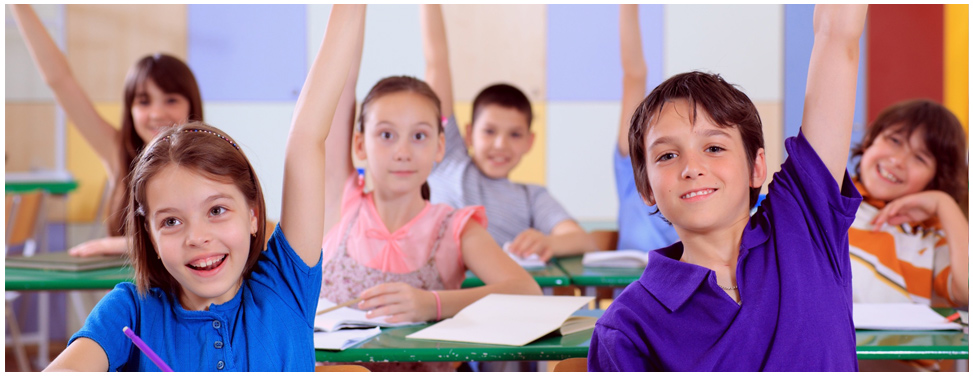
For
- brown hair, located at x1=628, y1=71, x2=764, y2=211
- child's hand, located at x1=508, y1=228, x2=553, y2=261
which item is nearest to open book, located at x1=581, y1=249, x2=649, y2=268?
child's hand, located at x1=508, y1=228, x2=553, y2=261

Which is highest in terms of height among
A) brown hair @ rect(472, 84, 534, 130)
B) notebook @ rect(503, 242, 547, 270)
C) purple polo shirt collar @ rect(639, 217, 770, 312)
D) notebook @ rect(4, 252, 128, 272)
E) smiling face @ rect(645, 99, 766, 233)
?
brown hair @ rect(472, 84, 534, 130)

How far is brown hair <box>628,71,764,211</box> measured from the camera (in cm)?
106

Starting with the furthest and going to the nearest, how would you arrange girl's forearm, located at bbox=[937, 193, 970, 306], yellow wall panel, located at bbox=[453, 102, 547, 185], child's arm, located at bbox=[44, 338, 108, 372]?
yellow wall panel, located at bbox=[453, 102, 547, 185] < girl's forearm, located at bbox=[937, 193, 970, 306] < child's arm, located at bbox=[44, 338, 108, 372]

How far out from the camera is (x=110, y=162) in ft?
8.54

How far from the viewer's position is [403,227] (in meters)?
1.75

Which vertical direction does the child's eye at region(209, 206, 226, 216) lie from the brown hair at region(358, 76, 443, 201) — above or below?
below

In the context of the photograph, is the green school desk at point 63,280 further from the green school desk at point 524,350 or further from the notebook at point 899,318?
the notebook at point 899,318

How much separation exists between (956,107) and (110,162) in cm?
429

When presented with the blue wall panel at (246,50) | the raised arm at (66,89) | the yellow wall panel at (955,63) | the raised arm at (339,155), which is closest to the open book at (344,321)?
the raised arm at (339,155)

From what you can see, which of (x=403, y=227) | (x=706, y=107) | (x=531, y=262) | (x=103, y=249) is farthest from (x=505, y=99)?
(x=706, y=107)

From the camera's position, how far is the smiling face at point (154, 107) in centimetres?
236

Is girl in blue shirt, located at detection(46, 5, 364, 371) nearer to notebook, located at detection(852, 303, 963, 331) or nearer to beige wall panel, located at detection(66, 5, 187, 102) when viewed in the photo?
notebook, located at detection(852, 303, 963, 331)

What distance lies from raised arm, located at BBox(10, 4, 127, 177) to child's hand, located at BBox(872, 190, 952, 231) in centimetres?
225

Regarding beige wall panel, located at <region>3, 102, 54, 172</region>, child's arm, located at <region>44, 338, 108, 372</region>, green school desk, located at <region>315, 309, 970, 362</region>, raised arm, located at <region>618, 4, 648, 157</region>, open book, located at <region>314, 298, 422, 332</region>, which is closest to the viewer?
child's arm, located at <region>44, 338, 108, 372</region>
